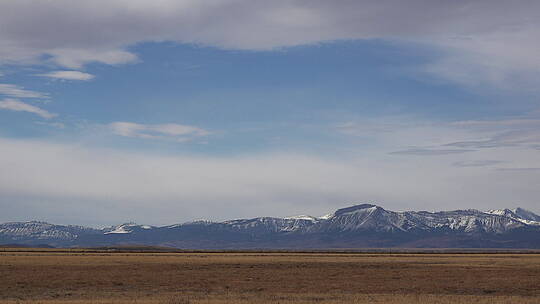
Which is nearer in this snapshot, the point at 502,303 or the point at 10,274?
the point at 502,303

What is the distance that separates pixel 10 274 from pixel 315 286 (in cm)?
2952

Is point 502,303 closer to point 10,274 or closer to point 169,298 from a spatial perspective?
point 169,298

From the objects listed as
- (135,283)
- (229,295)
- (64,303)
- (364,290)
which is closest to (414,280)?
(364,290)

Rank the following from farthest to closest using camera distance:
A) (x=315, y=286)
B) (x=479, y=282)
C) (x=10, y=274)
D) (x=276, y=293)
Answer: (x=10, y=274), (x=479, y=282), (x=315, y=286), (x=276, y=293)

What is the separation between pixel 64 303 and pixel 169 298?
6.46 meters

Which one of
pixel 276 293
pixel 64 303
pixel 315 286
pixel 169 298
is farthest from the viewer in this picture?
pixel 315 286

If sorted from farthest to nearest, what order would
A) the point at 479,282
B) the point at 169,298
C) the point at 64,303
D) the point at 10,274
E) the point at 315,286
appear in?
the point at 10,274 → the point at 479,282 → the point at 315,286 → the point at 169,298 → the point at 64,303

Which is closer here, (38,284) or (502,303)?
(502,303)

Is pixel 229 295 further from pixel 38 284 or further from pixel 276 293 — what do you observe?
pixel 38 284

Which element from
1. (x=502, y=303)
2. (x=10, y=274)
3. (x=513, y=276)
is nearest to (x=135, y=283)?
(x=10, y=274)

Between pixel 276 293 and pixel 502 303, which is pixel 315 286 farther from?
pixel 502 303

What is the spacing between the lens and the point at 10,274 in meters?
58.3

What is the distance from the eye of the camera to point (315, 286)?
160 feet

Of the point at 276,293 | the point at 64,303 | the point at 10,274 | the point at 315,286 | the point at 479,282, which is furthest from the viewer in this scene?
the point at 10,274
